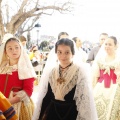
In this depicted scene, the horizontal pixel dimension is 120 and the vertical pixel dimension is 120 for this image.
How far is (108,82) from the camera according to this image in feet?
11.6

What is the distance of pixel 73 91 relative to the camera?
2285 millimetres

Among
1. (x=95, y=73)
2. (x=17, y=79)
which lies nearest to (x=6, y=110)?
(x=17, y=79)

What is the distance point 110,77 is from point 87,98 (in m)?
1.32

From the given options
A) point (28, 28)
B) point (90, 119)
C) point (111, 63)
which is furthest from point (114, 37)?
point (28, 28)

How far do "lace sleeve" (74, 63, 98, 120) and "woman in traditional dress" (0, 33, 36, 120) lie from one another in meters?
0.48

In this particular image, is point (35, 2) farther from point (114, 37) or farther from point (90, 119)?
point (90, 119)

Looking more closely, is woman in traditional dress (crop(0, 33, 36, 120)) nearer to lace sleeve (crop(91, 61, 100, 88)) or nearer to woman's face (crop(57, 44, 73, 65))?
woman's face (crop(57, 44, 73, 65))

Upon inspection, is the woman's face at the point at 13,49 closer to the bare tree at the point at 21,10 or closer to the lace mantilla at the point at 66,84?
the lace mantilla at the point at 66,84

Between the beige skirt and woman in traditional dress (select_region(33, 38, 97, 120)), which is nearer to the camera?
woman in traditional dress (select_region(33, 38, 97, 120))

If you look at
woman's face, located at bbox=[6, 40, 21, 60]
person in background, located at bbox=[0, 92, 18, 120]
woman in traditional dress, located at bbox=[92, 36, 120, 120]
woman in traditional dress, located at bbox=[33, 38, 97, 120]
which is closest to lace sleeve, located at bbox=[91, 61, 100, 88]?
woman in traditional dress, located at bbox=[92, 36, 120, 120]

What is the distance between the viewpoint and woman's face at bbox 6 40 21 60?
2486 millimetres

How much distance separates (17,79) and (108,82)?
146 centimetres

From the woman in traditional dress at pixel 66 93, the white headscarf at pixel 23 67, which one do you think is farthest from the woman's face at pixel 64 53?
the white headscarf at pixel 23 67

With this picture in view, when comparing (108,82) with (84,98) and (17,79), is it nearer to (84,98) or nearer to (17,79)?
(84,98)
